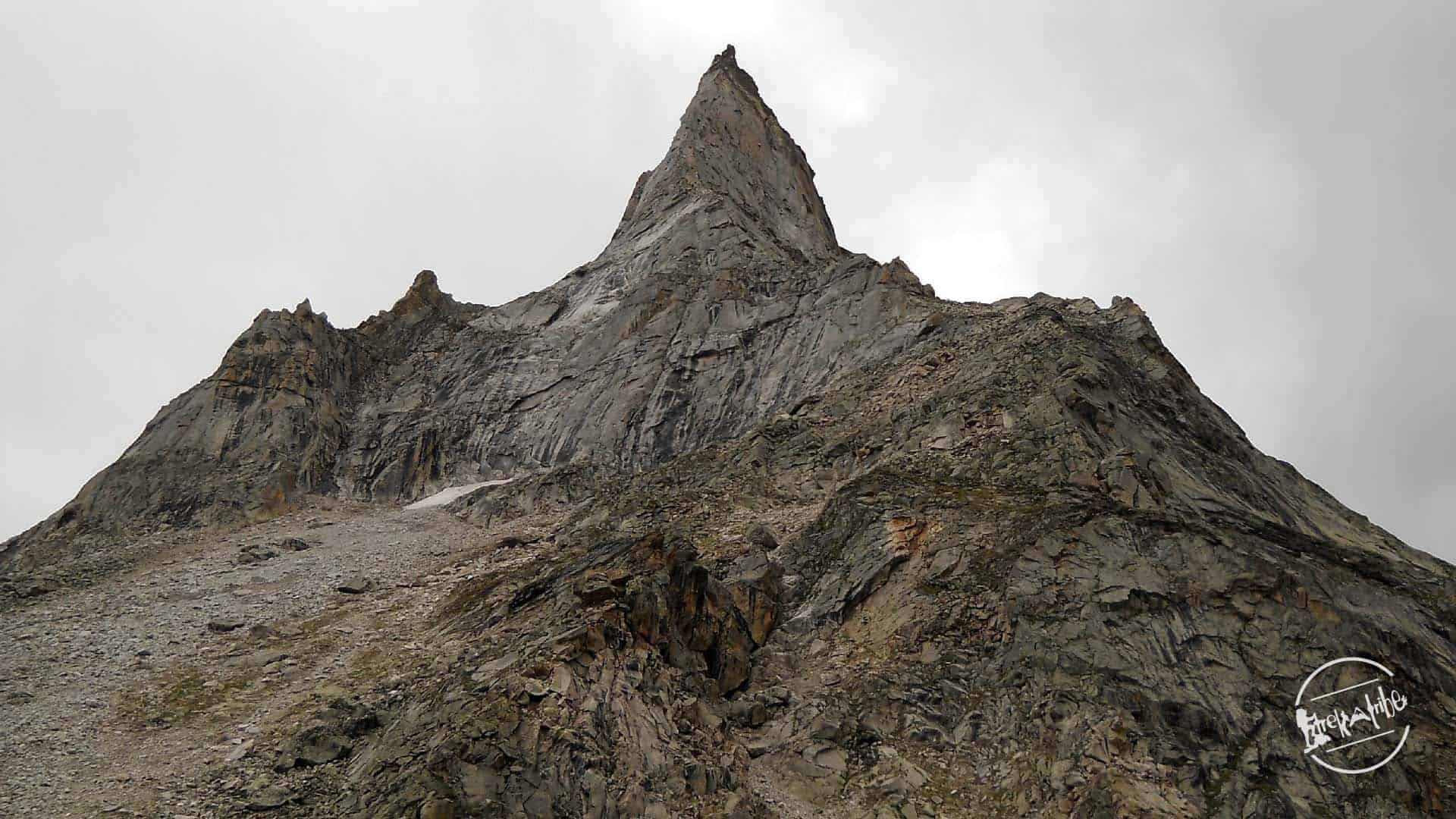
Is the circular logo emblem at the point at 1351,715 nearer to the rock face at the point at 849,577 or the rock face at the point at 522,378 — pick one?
the rock face at the point at 849,577

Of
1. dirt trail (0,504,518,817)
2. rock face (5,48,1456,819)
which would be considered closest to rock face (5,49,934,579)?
rock face (5,48,1456,819)

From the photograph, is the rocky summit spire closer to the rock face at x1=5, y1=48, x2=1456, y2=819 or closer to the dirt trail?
the rock face at x1=5, y1=48, x2=1456, y2=819

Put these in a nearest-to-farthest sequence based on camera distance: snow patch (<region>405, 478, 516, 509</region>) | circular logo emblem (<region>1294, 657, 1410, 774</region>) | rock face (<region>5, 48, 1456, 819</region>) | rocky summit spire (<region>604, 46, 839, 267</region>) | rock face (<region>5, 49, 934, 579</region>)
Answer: rock face (<region>5, 48, 1456, 819</region>), circular logo emblem (<region>1294, 657, 1410, 774</region>), rock face (<region>5, 49, 934, 579</region>), snow patch (<region>405, 478, 516, 509</region>), rocky summit spire (<region>604, 46, 839, 267</region>)

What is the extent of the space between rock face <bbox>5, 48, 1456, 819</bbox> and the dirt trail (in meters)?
1.33

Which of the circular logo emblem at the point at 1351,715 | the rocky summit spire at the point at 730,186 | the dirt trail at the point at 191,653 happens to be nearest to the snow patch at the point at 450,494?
the dirt trail at the point at 191,653

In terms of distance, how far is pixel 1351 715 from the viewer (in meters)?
19.1

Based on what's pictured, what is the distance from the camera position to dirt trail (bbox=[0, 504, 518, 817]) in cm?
1778

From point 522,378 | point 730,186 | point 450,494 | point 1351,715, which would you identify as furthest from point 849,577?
point 730,186

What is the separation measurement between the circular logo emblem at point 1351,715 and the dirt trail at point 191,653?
1858cm

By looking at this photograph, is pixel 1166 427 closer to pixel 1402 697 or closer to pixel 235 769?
pixel 1402 697

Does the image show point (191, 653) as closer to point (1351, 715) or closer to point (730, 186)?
point (1351, 715)

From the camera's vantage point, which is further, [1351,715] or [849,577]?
[849,577]

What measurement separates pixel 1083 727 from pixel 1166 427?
14961 mm

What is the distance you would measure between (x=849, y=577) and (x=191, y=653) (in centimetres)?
1604
